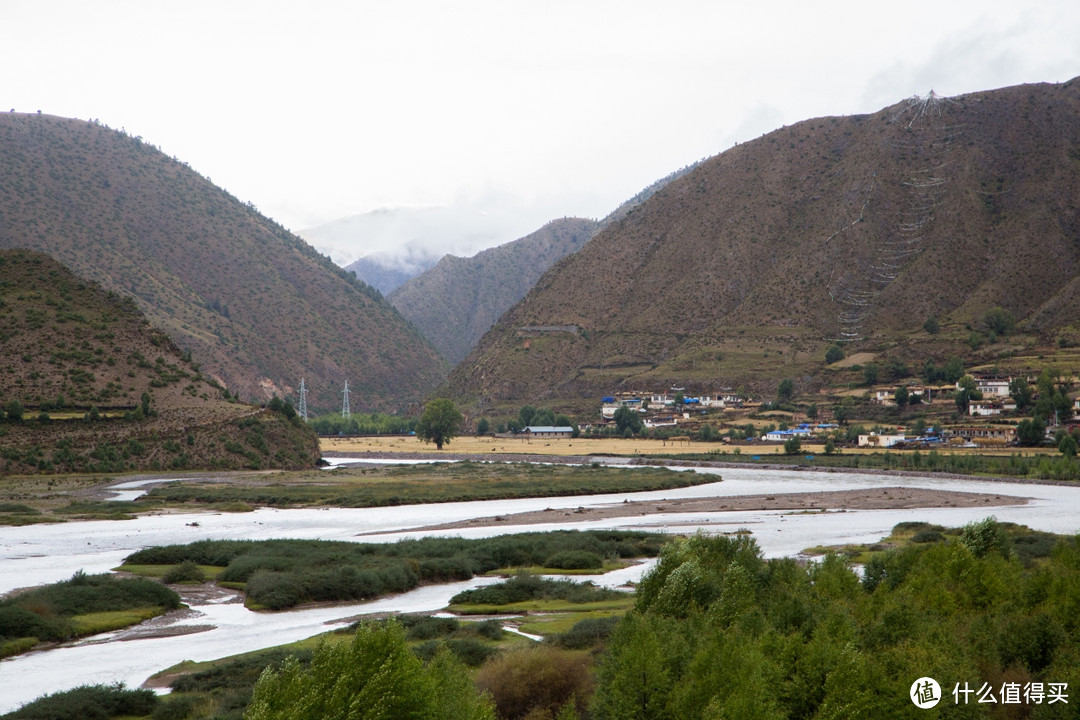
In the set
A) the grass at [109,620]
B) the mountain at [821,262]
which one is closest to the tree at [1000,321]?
the mountain at [821,262]

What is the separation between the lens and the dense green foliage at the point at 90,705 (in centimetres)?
1800

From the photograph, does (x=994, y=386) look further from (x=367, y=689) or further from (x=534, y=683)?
(x=367, y=689)

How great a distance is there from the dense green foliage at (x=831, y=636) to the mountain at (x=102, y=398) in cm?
6486

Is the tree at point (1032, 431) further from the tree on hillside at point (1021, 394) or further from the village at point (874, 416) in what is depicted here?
the tree on hillside at point (1021, 394)

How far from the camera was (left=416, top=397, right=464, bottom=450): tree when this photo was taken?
12594 cm

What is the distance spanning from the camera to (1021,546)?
3766cm

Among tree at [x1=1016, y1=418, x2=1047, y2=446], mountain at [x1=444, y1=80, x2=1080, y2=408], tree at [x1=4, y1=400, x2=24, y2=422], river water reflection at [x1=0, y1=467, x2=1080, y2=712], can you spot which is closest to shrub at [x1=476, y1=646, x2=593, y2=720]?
river water reflection at [x1=0, y1=467, x2=1080, y2=712]

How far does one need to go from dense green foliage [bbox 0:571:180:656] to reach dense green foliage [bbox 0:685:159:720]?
693 cm

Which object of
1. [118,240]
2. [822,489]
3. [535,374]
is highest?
[118,240]

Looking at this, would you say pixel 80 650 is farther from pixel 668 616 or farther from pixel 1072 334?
pixel 1072 334

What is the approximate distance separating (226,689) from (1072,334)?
130673 mm

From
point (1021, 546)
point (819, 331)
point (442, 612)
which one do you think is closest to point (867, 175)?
point (819, 331)

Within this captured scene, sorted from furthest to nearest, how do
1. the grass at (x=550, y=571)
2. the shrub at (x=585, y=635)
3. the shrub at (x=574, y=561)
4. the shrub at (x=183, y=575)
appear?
the shrub at (x=574, y=561) → the grass at (x=550, y=571) → the shrub at (x=183, y=575) → the shrub at (x=585, y=635)

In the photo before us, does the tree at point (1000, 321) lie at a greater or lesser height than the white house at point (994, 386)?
greater
